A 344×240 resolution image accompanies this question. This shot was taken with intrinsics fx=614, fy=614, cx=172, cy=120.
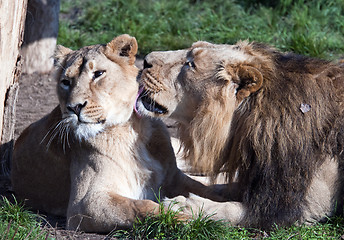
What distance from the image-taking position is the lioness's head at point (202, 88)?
4.19 m

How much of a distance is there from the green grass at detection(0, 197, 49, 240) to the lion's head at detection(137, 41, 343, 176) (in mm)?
1110

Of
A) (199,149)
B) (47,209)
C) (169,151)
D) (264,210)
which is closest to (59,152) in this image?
(47,209)

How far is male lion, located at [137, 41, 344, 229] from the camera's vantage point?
4156 mm

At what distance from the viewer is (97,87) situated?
430 centimetres

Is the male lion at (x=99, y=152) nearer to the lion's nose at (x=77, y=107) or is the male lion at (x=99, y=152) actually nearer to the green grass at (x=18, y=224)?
the lion's nose at (x=77, y=107)

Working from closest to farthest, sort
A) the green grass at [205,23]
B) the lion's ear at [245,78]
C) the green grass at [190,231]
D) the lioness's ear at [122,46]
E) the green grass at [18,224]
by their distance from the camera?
the green grass at [18,224] → the green grass at [190,231] → the lion's ear at [245,78] → the lioness's ear at [122,46] → the green grass at [205,23]

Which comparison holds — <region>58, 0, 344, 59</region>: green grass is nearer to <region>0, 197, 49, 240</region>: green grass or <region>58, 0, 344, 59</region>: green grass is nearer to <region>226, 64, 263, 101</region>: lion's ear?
<region>226, 64, 263, 101</region>: lion's ear

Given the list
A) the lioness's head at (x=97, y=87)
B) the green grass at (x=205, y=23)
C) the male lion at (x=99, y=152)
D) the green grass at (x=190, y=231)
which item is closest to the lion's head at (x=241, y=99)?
the lioness's head at (x=97, y=87)

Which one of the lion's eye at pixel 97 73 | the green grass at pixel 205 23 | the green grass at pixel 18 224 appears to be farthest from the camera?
the green grass at pixel 205 23

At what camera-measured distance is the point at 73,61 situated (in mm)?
4391

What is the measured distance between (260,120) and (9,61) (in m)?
1.97

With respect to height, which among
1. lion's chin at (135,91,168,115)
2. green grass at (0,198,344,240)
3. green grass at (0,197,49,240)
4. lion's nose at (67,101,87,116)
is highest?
lion's chin at (135,91,168,115)

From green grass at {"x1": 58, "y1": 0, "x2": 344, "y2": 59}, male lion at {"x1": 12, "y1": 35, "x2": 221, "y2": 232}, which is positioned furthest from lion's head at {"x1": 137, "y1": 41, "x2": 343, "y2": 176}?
green grass at {"x1": 58, "y1": 0, "x2": 344, "y2": 59}

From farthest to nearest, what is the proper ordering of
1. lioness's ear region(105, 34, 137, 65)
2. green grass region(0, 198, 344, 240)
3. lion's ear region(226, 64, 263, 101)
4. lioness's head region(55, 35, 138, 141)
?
lioness's ear region(105, 34, 137, 65), lioness's head region(55, 35, 138, 141), lion's ear region(226, 64, 263, 101), green grass region(0, 198, 344, 240)
